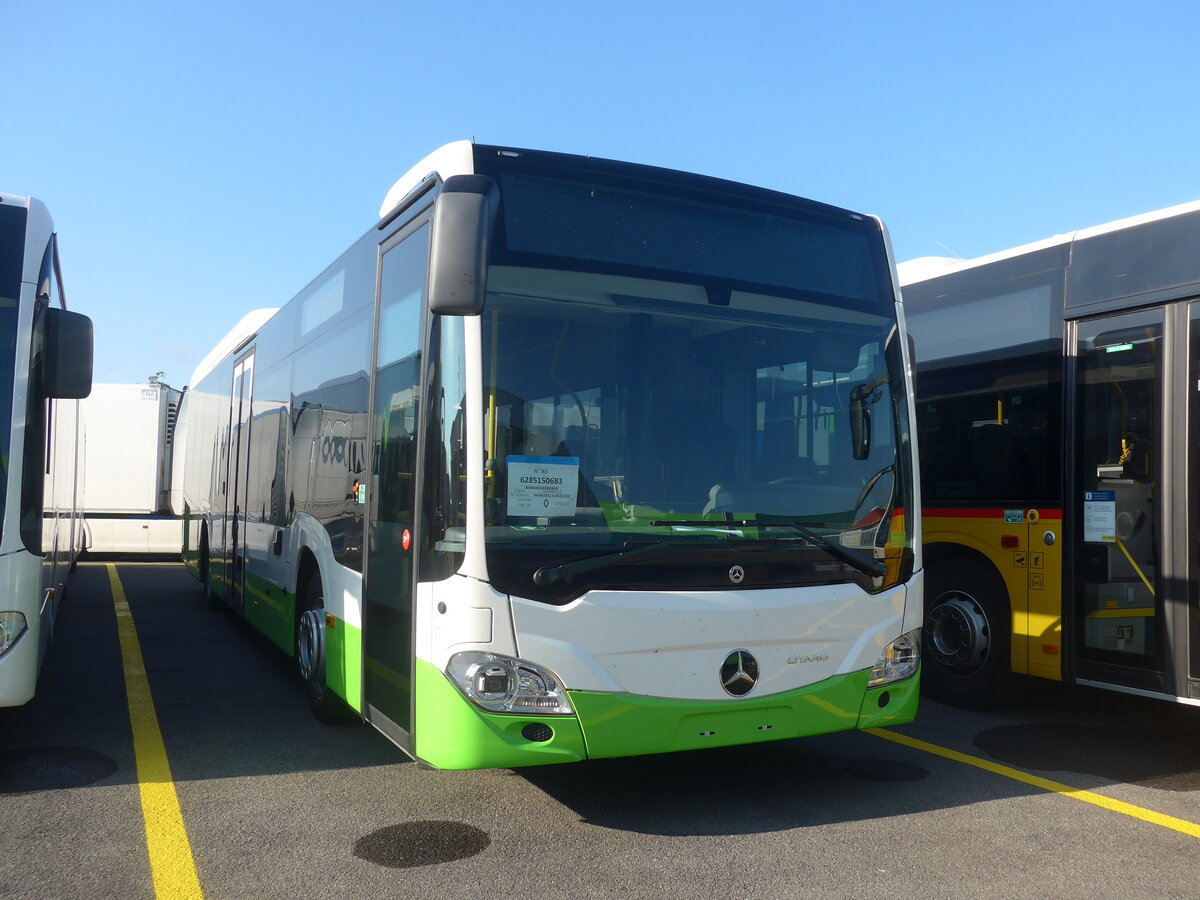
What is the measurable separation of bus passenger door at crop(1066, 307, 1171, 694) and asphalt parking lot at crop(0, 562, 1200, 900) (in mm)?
603

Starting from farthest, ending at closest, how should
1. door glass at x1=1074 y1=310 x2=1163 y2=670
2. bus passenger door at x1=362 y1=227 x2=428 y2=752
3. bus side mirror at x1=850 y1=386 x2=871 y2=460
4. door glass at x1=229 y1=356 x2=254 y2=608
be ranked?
door glass at x1=229 y1=356 x2=254 y2=608
door glass at x1=1074 y1=310 x2=1163 y2=670
bus side mirror at x1=850 y1=386 x2=871 y2=460
bus passenger door at x1=362 y1=227 x2=428 y2=752

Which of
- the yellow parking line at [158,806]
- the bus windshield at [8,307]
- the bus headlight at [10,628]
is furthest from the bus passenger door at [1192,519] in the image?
the bus windshield at [8,307]

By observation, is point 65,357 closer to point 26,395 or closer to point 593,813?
point 26,395

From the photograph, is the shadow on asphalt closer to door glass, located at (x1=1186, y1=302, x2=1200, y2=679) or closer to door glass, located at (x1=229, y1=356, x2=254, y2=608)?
door glass, located at (x1=1186, y1=302, x2=1200, y2=679)

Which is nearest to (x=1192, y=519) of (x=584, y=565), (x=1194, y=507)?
(x=1194, y=507)

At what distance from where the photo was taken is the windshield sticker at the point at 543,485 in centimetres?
425

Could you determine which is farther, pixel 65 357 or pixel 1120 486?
pixel 1120 486

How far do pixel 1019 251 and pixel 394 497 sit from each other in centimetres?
474

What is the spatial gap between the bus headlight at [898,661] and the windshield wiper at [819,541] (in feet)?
1.23

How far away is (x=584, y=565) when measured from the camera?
13.9 ft

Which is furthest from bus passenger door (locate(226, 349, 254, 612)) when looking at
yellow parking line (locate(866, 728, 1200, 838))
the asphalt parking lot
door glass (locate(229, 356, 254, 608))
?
yellow parking line (locate(866, 728, 1200, 838))

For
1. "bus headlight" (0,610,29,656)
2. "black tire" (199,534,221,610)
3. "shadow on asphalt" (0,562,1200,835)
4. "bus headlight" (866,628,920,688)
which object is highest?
"bus headlight" (0,610,29,656)

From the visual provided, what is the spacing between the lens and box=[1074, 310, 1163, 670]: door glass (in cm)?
604

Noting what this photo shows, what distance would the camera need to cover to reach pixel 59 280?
6867mm
